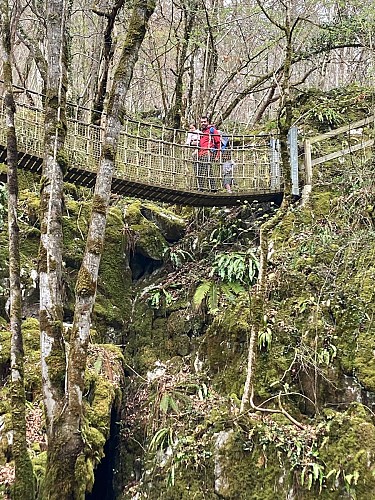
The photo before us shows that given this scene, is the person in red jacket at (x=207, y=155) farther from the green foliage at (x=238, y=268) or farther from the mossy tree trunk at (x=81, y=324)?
the mossy tree trunk at (x=81, y=324)

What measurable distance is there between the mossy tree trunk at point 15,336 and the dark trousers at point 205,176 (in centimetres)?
412

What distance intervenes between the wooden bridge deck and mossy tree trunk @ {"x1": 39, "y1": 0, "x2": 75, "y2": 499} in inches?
74.5

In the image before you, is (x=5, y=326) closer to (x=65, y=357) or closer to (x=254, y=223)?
(x=65, y=357)

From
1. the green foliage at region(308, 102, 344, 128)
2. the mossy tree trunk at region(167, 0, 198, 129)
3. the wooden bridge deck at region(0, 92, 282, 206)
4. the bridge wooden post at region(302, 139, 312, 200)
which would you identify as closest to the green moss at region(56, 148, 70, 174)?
the wooden bridge deck at region(0, 92, 282, 206)

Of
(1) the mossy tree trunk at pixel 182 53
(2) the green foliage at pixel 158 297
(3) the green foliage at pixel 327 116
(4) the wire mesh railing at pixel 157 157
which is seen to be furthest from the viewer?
(1) the mossy tree trunk at pixel 182 53

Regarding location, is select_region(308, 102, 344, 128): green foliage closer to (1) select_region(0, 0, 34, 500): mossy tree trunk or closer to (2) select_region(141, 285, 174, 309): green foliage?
(2) select_region(141, 285, 174, 309): green foliage

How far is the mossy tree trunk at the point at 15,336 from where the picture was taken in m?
4.03

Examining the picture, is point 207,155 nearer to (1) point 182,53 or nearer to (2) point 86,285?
(1) point 182,53

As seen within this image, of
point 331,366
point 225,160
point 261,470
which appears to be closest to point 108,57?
point 225,160

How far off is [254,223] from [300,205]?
30.7 inches

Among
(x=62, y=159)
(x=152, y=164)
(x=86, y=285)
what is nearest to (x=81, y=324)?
(x=86, y=285)

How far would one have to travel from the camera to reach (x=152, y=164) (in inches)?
313

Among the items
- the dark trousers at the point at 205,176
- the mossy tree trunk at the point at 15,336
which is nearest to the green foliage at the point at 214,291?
the dark trousers at the point at 205,176

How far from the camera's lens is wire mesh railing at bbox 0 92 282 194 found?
6848 mm
